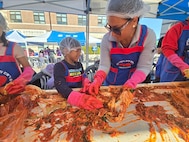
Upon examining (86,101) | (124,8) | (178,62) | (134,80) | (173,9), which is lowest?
(86,101)

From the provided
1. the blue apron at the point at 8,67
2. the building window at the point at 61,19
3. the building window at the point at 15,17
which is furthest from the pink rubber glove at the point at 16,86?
the building window at the point at 15,17

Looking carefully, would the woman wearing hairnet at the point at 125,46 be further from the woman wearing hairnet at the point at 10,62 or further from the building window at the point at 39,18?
the building window at the point at 39,18

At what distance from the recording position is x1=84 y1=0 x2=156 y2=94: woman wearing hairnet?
1150 millimetres

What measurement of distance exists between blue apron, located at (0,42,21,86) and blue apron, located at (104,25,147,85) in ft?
2.96

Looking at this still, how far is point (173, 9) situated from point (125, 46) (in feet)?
10.2

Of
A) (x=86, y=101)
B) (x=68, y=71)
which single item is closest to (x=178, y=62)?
(x=86, y=101)

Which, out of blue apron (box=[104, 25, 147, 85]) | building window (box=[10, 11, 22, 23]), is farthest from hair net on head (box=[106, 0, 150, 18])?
building window (box=[10, 11, 22, 23])

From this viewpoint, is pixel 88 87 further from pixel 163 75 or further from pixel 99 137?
pixel 163 75

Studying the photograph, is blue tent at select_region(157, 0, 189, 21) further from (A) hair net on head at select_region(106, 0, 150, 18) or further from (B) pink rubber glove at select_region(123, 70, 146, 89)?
(B) pink rubber glove at select_region(123, 70, 146, 89)

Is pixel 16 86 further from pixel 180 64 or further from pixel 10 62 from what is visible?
pixel 180 64

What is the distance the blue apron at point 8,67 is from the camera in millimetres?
1379

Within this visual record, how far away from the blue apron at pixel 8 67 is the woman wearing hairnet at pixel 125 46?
0.72 meters

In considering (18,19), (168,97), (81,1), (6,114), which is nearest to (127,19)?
(168,97)

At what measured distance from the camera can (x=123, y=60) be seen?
140 centimetres
